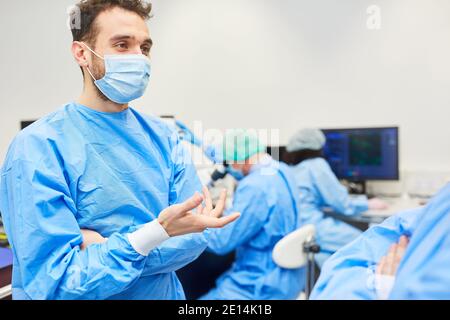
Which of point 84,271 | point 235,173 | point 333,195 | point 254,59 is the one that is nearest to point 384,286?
point 84,271

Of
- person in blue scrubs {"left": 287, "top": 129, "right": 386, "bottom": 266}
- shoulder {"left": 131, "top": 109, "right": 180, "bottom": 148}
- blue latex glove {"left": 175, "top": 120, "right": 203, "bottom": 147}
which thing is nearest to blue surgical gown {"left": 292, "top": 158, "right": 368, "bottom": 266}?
person in blue scrubs {"left": 287, "top": 129, "right": 386, "bottom": 266}

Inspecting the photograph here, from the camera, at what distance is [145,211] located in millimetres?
774

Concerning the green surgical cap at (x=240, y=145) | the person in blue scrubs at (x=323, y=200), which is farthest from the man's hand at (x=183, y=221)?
the person in blue scrubs at (x=323, y=200)

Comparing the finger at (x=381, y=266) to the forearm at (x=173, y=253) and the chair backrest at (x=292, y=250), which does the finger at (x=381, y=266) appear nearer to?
the forearm at (x=173, y=253)

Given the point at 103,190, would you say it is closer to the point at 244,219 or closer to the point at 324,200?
the point at 244,219

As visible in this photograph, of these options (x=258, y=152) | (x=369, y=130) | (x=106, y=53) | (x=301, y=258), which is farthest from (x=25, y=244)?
(x=369, y=130)

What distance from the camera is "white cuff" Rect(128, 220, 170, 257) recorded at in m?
0.66

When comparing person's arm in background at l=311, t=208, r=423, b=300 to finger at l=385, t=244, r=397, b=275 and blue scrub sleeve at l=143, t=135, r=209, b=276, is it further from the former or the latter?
blue scrub sleeve at l=143, t=135, r=209, b=276

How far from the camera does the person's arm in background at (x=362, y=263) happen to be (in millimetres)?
562

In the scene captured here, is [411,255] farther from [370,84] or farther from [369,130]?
[369,130]

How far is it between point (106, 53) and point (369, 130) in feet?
6.55

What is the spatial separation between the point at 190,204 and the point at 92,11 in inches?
16.6

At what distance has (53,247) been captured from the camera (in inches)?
25.4

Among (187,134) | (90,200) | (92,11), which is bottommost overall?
(90,200)
